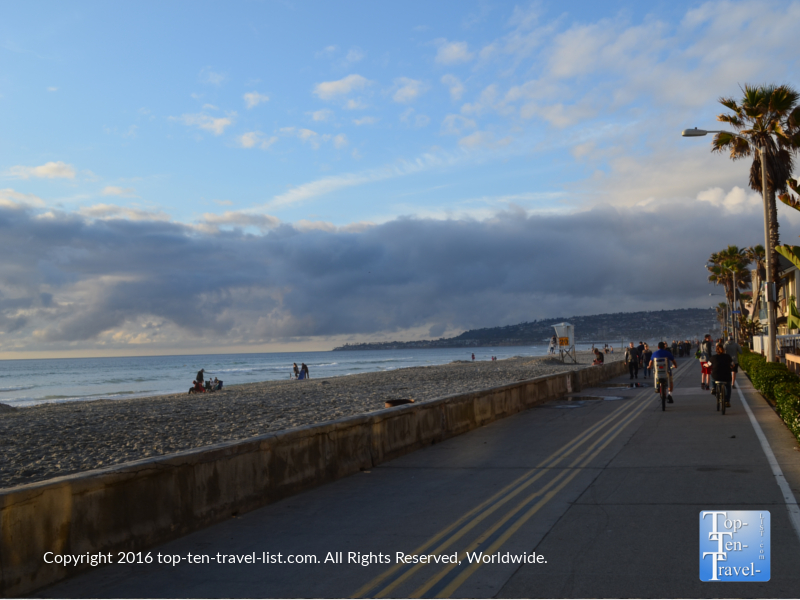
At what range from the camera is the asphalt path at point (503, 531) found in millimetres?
5132

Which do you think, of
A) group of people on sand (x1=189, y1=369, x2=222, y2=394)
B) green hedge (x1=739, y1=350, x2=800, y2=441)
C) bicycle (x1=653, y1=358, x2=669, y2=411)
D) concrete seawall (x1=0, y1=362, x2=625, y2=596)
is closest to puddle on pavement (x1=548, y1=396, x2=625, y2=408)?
bicycle (x1=653, y1=358, x2=669, y2=411)

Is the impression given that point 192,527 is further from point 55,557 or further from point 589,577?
point 589,577

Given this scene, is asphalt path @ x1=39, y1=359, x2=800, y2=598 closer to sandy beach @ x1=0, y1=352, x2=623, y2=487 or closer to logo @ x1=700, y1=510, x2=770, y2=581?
logo @ x1=700, y1=510, x2=770, y2=581

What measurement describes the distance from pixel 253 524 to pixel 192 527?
0.63 meters

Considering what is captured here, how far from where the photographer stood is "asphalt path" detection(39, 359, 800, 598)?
202 inches

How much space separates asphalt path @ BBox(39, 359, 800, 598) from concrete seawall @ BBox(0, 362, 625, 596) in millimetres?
218

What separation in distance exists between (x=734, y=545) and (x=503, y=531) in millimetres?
2012

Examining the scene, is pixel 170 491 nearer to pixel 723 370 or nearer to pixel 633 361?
pixel 723 370

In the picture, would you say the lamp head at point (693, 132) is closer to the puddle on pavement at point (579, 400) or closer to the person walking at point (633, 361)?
the puddle on pavement at point (579, 400)

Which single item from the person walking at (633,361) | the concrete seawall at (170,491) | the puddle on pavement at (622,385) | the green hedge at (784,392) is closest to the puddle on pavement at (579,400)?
the green hedge at (784,392)

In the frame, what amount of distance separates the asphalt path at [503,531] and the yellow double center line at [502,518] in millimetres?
22

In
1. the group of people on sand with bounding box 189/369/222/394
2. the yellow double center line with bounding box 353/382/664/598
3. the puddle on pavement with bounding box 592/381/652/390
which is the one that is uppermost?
the yellow double center line with bounding box 353/382/664/598

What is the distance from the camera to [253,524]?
284 inches

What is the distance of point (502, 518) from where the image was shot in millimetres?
6992
